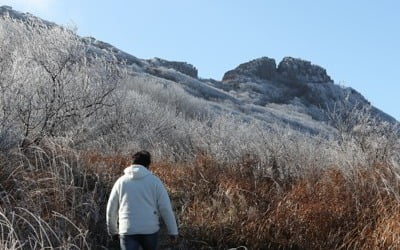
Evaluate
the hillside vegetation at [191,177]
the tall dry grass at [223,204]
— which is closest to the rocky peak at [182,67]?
the hillside vegetation at [191,177]

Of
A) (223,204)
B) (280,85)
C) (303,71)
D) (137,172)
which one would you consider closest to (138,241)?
(137,172)

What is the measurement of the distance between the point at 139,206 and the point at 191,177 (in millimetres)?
5102

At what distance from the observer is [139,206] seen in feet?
24.1

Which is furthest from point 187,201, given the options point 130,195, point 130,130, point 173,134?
point 173,134

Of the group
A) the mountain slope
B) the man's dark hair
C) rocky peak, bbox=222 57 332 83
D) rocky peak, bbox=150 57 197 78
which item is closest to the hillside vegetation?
the man's dark hair

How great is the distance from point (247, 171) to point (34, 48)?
6.48 m

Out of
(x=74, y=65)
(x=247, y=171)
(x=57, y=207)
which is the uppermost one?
(x=74, y=65)

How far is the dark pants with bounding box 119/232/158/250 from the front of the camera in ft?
24.2

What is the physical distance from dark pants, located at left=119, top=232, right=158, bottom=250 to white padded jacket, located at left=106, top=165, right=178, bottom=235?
0.20ft

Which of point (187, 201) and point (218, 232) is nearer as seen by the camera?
point (218, 232)

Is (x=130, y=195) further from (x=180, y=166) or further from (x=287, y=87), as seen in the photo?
(x=287, y=87)

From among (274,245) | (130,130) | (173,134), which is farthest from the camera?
(173,134)

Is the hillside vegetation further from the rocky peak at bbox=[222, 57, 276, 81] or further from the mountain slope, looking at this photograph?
the rocky peak at bbox=[222, 57, 276, 81]

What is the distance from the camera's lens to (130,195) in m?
7.36
